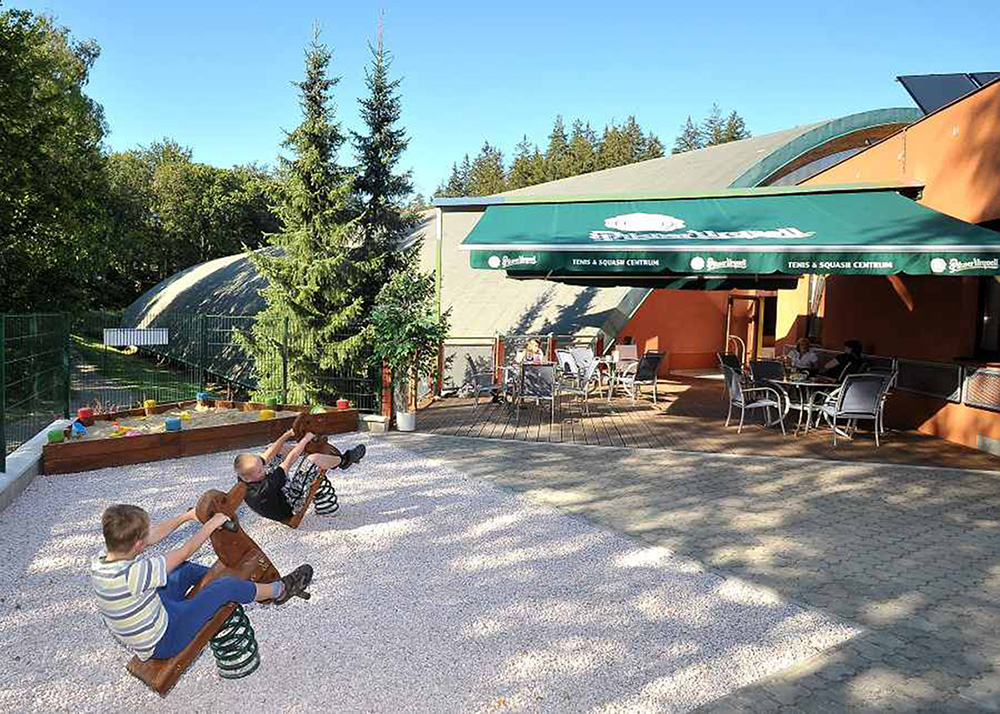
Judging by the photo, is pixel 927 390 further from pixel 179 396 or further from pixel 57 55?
pixel 57 55

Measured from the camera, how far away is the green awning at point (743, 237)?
866 cm

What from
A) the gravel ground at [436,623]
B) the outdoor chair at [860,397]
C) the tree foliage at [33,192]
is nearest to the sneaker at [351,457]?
the gravel ground at [436,623]

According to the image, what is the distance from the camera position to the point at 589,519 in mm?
6316

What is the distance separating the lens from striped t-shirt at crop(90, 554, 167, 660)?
115 inches

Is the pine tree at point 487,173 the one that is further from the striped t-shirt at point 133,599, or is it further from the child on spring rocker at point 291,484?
the striped t-shirt at point 133,599

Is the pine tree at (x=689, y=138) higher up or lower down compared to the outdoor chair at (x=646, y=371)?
higher up

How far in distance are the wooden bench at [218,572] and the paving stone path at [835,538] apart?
2.27 m

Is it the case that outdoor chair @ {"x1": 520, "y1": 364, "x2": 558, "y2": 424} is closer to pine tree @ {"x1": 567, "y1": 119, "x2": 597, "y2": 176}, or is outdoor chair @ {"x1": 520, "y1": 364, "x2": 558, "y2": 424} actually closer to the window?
the window

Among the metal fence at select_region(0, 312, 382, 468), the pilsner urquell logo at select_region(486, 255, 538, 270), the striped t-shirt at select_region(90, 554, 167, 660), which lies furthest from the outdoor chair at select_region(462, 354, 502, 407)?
the striped t-shirt at select_region(90, 554, 167, 660)

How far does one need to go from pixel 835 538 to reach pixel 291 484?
438 cm

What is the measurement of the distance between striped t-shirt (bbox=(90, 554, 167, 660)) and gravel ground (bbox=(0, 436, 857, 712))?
47cm

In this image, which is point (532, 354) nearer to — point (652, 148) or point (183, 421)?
point (183, 421)

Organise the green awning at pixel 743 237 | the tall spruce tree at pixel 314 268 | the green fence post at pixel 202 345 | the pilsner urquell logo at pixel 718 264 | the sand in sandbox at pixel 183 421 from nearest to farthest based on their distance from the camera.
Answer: the sand in sandbox at pixel 183 421 → the green awning at pixel 743 237 → the pilsner urquell logo at pixel 718 264 → the green fence post at pixel 202 345 → the tall spruce tree at pixel 314 268

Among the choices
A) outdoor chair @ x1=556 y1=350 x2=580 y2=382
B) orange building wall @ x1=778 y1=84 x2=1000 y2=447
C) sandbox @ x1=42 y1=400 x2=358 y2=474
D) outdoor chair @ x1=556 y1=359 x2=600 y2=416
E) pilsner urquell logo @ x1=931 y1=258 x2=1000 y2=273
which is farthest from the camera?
outdoor chair @ x1=556 y1=350 x2=580 y2=382
